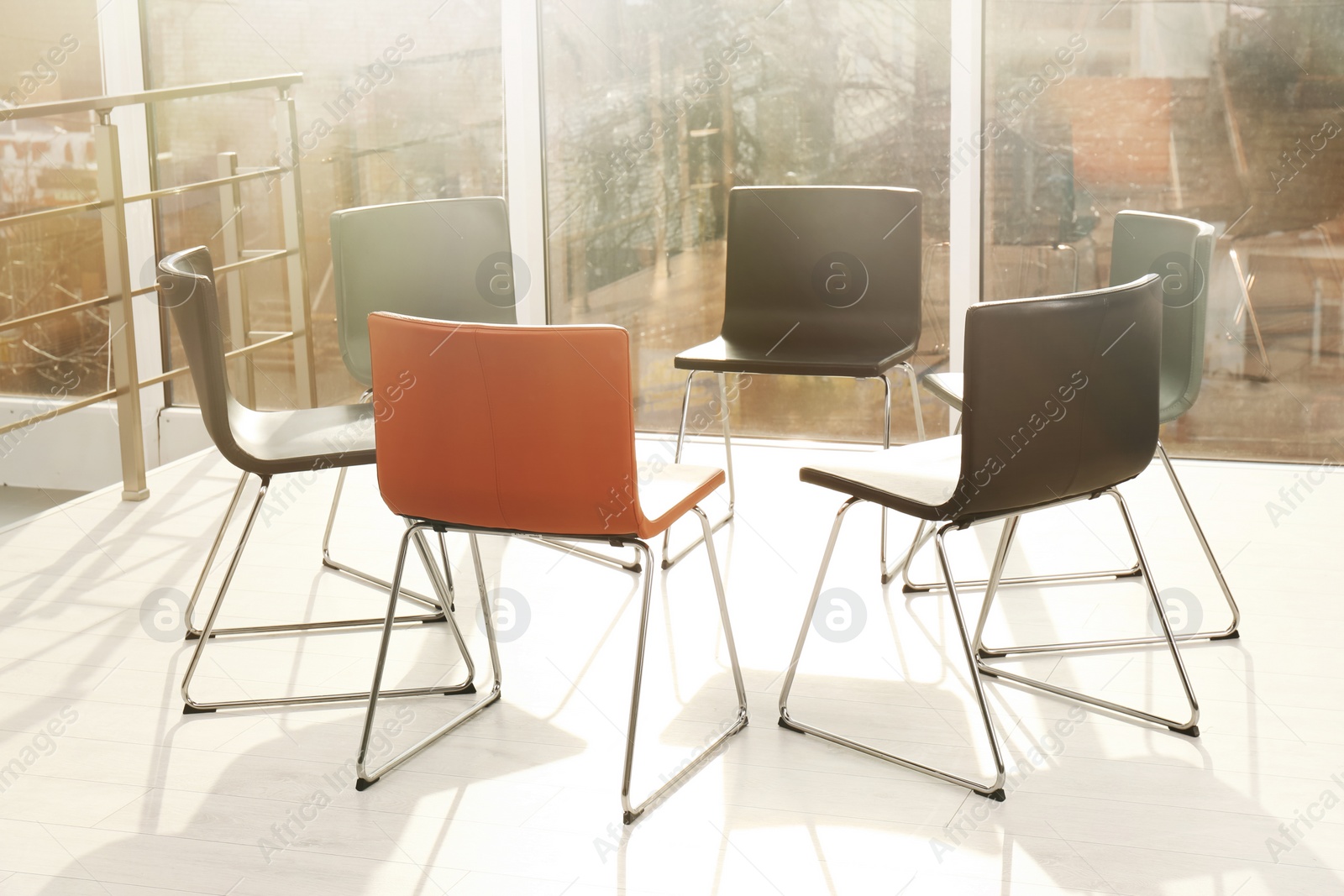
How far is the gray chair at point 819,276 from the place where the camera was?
3.32m

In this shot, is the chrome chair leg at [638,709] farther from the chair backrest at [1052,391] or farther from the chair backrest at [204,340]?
the chair backrest at [204,340]

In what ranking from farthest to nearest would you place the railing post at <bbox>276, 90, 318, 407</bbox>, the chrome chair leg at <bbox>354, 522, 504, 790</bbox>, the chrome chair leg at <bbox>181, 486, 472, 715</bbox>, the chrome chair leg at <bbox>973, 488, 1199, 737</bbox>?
the railing post at <bbox>276, 90, 318, 407</bbox> < the chrome chair leg at <bbox>181, 486, 472, 715</bbox> < the chrome chair leg at <bbox>973, 488, 1199, 737</bbox> < the chrome chair leg at <bbox>354, 522, 504, 790</bbox>

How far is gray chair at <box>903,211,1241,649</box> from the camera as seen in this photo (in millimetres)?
2557

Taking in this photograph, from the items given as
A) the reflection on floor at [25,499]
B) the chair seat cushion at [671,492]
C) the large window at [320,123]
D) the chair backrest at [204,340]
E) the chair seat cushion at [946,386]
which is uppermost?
the large window at [320,123]

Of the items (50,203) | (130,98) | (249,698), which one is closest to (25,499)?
(50,203)

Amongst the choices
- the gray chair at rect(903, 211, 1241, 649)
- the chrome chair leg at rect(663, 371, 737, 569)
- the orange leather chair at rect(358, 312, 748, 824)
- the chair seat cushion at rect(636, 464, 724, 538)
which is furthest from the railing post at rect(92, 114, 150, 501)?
the gray chair at rect(903, 211, 1241, 649)

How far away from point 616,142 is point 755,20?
1.94 feet

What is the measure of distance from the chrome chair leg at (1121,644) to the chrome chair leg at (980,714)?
181 millimetres

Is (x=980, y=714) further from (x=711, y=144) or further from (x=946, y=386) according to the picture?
(x=711, y=144)

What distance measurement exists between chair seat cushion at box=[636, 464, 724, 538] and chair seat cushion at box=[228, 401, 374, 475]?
0.59 meters

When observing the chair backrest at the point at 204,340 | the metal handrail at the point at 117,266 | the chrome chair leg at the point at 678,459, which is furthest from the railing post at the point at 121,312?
the chrome chair leg at the point at 678,459

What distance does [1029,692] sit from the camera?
2408 mm

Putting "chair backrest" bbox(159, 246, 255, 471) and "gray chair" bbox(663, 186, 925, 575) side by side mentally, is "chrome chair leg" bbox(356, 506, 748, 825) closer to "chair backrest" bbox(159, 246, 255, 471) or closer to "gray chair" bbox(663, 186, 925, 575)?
"chair backrest" bbox(159, 246, 255, 471)

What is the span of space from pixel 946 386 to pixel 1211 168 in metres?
1.44
